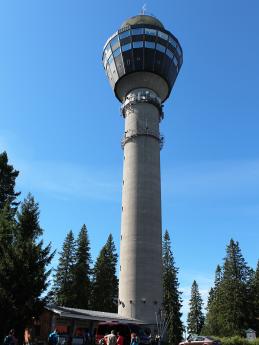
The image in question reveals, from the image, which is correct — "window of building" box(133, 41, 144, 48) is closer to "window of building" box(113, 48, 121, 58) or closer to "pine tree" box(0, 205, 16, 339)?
"window of building" box(113, 48, 121, 58)

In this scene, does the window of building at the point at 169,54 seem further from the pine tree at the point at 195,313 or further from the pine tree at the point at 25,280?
the pine tree at the point at 195,313

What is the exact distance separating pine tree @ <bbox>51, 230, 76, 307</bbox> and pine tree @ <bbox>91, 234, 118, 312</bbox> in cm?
471

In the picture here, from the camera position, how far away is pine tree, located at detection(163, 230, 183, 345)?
67.8 metres

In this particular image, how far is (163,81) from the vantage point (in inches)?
2201

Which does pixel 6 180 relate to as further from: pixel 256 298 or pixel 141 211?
pixel 256 298

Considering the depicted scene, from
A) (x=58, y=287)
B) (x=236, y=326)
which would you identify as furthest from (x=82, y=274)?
(x=236, y=326)

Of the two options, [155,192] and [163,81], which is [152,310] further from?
[163,81]

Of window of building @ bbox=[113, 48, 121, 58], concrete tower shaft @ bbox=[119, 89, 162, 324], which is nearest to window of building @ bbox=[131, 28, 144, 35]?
window of building @ bbox=[113, 48, 121, 58]

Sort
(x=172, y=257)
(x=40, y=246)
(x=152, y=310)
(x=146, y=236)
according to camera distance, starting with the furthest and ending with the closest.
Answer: (x=172, y=257) < (x=146, y=236) < (x=152, y=310) < (x=40, y=246)

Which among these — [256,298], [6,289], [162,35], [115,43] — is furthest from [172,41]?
[256,298]

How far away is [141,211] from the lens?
156 ft

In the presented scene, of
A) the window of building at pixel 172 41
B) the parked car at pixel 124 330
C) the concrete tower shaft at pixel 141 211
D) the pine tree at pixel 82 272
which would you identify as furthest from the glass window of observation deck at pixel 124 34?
the parked car at pixel 124 330

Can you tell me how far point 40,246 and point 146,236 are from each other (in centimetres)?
1918

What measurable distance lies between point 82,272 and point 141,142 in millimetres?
22494
